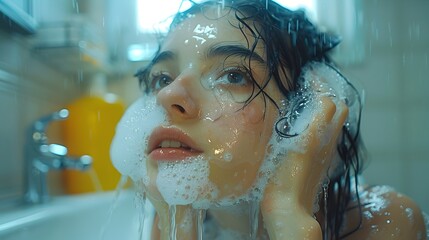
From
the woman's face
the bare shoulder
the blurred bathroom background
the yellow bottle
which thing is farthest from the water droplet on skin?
the yellow bottle

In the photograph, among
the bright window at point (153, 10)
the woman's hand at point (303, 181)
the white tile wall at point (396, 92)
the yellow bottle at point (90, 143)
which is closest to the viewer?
the woman's hand at point (303, 181)

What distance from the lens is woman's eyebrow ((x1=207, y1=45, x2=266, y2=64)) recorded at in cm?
53

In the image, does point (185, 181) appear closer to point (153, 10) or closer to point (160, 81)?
point (160, 81)

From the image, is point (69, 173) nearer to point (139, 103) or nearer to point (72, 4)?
point (72, 4)

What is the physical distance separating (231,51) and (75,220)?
706 millimetres

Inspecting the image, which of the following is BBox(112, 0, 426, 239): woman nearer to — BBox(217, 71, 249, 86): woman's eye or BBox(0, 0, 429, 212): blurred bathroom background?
BBox(217, 71, 249, 86): woman's eye

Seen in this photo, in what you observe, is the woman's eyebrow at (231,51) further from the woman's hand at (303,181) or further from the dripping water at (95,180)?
the dripping water at (95,180)

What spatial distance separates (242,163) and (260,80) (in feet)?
0.37

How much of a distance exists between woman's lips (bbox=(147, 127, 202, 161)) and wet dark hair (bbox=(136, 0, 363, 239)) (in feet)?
0.31

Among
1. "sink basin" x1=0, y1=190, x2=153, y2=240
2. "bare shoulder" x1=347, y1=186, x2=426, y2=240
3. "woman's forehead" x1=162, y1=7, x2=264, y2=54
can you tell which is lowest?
"sink basin" x1=0, y1=190, x2=153, y2=240

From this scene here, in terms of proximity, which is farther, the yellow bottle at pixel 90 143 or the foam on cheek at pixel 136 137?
the yellow bottle at pixel 90 143

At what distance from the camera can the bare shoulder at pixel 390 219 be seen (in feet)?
1.86

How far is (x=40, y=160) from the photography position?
3.36ft

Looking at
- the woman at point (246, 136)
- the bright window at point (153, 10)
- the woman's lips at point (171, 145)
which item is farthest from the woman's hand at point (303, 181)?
the bright window at point (153, 10)
